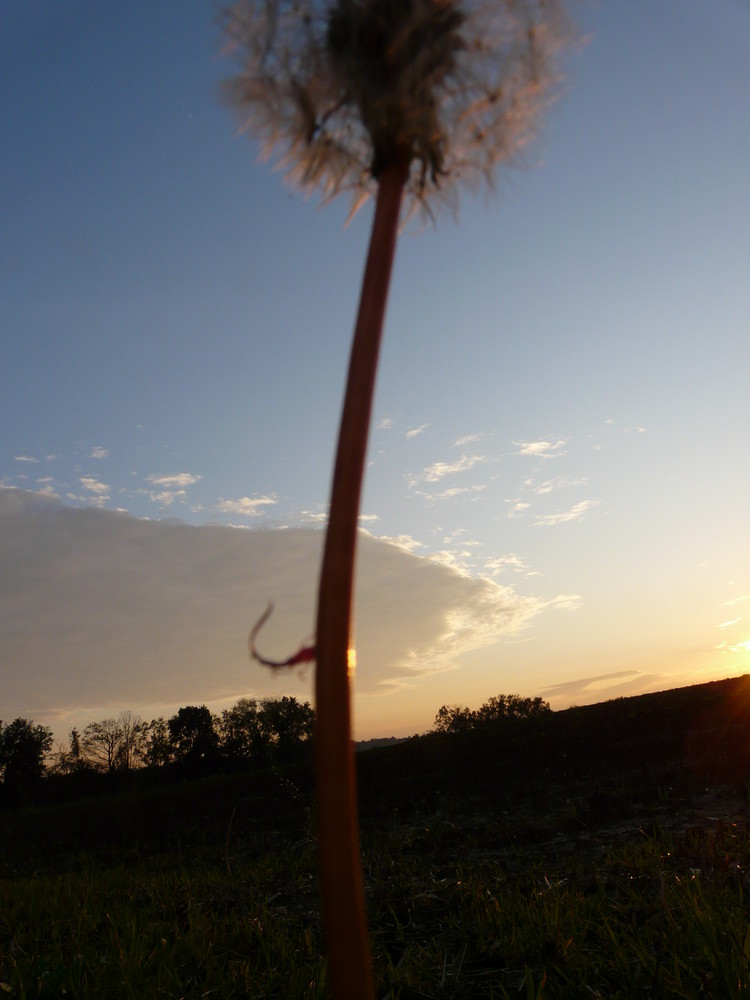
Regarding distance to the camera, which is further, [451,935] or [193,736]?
[193,736]

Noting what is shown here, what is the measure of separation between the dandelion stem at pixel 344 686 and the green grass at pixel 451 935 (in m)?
1.73

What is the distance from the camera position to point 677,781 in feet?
36.3

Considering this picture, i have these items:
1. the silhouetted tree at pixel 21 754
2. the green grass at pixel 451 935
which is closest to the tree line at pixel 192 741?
the silhouetted tree at pixel 21 754

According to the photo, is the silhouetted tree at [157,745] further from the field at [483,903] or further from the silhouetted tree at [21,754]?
the field at [483,903]

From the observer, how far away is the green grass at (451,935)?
2844mm

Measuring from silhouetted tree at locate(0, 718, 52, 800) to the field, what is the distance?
45.7 meters

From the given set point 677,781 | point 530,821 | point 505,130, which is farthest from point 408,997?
point 677,781

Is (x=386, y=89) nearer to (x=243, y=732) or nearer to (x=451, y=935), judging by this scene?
(x=451, y=935)

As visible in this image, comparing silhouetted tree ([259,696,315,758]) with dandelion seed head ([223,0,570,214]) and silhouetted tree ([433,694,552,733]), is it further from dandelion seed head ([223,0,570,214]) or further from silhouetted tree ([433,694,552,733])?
dandelion seed head ([223,0,570,214])

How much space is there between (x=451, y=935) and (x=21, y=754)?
226 ft

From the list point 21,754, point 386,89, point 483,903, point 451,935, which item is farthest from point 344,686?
point 21,754

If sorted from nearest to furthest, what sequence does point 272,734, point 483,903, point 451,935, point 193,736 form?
point 451,935
point 483,903
point 272,734
point 193,736

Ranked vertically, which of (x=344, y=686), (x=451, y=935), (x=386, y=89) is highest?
(x=386, y=89)

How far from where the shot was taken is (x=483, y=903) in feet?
14.1
